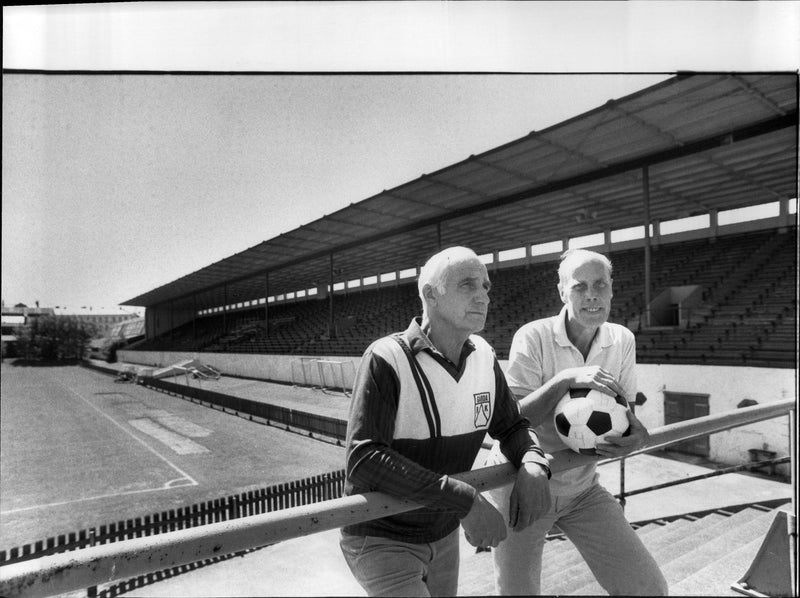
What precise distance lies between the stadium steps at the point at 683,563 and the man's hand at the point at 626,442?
1.22 m

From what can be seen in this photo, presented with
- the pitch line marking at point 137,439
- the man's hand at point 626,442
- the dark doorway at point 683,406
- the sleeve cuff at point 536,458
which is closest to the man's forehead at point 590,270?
the man's hand at point 626,442

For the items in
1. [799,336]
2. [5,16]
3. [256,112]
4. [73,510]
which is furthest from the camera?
[73,510]

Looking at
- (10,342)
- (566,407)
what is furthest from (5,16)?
(566,407)

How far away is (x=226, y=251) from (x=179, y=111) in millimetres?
963

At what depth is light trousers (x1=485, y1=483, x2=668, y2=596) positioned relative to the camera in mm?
1822

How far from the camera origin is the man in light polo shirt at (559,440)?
1.85 m

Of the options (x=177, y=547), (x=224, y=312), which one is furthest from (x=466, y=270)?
(x=224, y=312)

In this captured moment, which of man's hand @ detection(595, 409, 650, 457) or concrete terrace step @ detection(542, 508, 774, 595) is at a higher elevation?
man's hand @ detection(595, 409, 650, 457)

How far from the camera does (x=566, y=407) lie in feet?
6.37

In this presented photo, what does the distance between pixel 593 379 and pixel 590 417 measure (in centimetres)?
19

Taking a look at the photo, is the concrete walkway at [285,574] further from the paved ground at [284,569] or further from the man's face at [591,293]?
the man's face at [591,293]

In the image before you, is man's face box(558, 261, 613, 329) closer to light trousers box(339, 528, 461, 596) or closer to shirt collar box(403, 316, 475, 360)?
shirt collar box(403, 316, 475, 360)

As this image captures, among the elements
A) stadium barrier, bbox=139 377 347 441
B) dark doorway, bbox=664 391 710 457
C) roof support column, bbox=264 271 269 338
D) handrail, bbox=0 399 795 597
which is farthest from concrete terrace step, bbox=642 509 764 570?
roof support column, bbox=264 271 269 338

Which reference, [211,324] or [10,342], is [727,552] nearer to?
[211,324]
